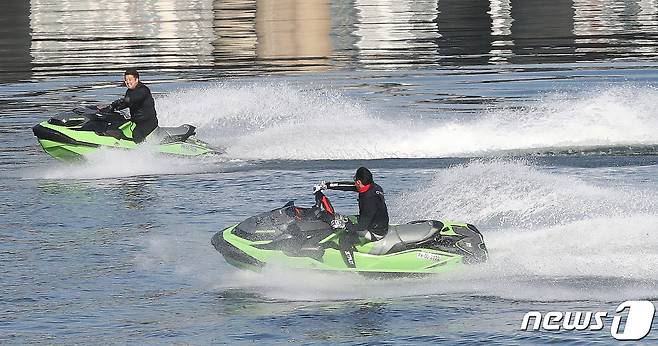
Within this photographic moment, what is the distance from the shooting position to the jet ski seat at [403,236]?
19.9m

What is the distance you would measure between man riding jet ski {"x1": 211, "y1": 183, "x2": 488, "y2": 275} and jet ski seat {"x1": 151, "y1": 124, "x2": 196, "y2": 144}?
10.3 m

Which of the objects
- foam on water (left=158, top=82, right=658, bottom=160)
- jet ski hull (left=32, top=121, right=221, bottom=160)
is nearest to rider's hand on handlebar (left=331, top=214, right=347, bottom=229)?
jet ski hull (left=32, top=121, right=221, bottom=160)

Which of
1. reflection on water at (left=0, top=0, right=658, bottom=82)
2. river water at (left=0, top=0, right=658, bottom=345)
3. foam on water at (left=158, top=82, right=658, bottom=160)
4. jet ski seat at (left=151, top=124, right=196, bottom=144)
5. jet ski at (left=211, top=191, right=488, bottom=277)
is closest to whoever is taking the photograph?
river water at (left=0, top=0, right=658, bottom=345)

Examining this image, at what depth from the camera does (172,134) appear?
30484 millimetres

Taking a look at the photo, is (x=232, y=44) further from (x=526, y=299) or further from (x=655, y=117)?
(x=526, y=299)

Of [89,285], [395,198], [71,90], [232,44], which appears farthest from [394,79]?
[89,285]

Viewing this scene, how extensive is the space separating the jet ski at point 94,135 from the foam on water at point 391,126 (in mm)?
1854

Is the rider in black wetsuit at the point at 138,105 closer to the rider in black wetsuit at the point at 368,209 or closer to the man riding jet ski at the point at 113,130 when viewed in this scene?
the man riding jet ski at the point at 113,130

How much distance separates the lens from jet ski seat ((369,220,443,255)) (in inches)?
784

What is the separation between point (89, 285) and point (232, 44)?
3957 centimetres

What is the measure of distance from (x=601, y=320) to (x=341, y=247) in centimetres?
407

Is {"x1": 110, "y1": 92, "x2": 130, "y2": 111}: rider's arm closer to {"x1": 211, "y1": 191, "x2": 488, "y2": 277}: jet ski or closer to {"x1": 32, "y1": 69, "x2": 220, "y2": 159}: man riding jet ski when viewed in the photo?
{"x1": 32, "y1": 69, "x2": 220, "y2": 159}: man riding jet ski

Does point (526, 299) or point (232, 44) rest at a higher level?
point (526, 299)

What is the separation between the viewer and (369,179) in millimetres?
19734
